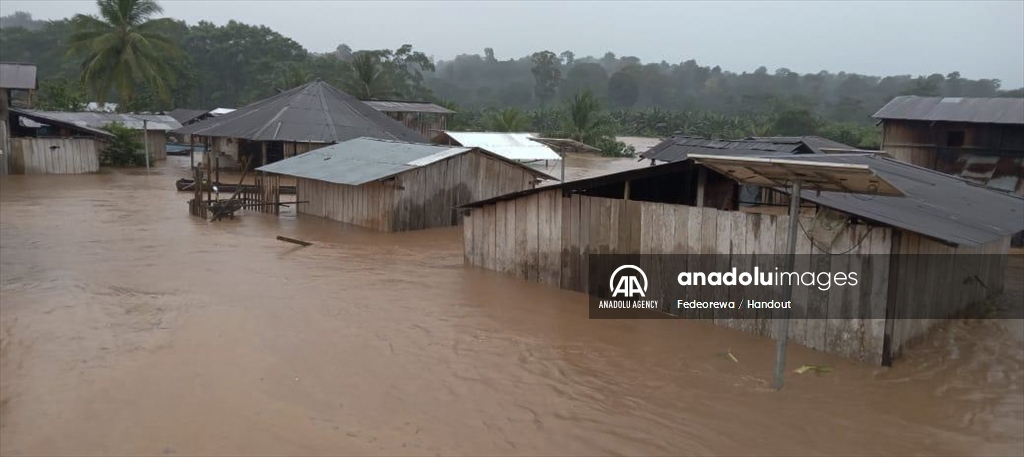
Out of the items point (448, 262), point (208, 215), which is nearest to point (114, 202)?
point (208, 215)

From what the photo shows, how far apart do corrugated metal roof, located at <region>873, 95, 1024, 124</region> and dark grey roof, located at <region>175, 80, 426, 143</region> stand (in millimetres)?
16203

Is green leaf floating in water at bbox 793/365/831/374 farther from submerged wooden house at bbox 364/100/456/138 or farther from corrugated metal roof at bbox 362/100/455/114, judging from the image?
corrugated metal roof at bbox 362/100/455/114

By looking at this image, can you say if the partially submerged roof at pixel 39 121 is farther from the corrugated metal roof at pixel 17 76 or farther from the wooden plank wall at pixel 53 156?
Result: the corrugated metal roof at pixel 17 76

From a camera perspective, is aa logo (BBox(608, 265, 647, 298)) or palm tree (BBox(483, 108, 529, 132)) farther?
palm tree (BBox(483, 108, 529, 132))

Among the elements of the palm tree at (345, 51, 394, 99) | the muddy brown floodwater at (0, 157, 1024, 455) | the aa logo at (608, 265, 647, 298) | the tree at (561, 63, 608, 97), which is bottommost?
the muddy brown floodwater at (0, 157, 1024, 455)

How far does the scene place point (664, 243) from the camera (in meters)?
8.99

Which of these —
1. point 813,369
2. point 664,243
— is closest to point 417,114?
point 664,243

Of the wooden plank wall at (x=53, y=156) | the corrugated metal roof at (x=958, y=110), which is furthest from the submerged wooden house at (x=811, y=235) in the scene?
the wooden plank wall at (x=53, y=156)

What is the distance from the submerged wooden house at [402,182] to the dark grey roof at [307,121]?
19.2 feet

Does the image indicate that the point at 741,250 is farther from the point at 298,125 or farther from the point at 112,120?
the point at 112,120

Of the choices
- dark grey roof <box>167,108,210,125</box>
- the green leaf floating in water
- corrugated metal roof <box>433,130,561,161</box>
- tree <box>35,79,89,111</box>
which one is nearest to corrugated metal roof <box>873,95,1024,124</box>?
corrugated metal roof <box>433,130,561,161</box>

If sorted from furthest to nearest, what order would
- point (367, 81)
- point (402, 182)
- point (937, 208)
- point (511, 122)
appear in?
1. point (367, 81)
2. point (511, 122)
3. point (402, 182)
4. point (937, 208)

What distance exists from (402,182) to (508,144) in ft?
48.1

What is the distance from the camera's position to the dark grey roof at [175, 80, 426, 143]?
24.3 metres
